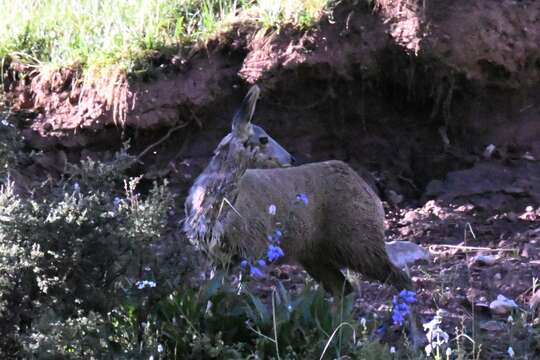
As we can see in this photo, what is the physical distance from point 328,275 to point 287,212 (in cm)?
73

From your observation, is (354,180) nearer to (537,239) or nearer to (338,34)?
(537,239)

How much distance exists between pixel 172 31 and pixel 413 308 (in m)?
3.93

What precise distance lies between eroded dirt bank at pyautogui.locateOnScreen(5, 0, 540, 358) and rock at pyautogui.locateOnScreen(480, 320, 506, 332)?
6.29 feet

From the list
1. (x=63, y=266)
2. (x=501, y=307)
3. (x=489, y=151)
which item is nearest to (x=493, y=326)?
(x=501, y=307)

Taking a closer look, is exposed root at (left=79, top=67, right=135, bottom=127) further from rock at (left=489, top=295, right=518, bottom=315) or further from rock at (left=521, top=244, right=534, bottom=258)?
rock at (left=489, top=295, right=518, bottom=315)

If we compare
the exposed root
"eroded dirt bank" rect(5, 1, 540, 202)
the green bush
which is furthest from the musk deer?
the exposed root

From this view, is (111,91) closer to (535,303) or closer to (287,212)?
(287,212)

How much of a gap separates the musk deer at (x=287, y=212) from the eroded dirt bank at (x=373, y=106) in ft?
4.46

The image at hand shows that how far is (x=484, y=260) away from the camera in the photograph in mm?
7383

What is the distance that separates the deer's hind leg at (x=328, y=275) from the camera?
23.3ft

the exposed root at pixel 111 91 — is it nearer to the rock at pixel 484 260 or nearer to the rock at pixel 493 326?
the rock at pixel 484 260

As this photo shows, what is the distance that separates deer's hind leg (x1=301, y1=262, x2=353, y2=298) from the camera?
710 centimetres

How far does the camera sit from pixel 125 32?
9125 mm

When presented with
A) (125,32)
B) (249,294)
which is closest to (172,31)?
(125,32)
